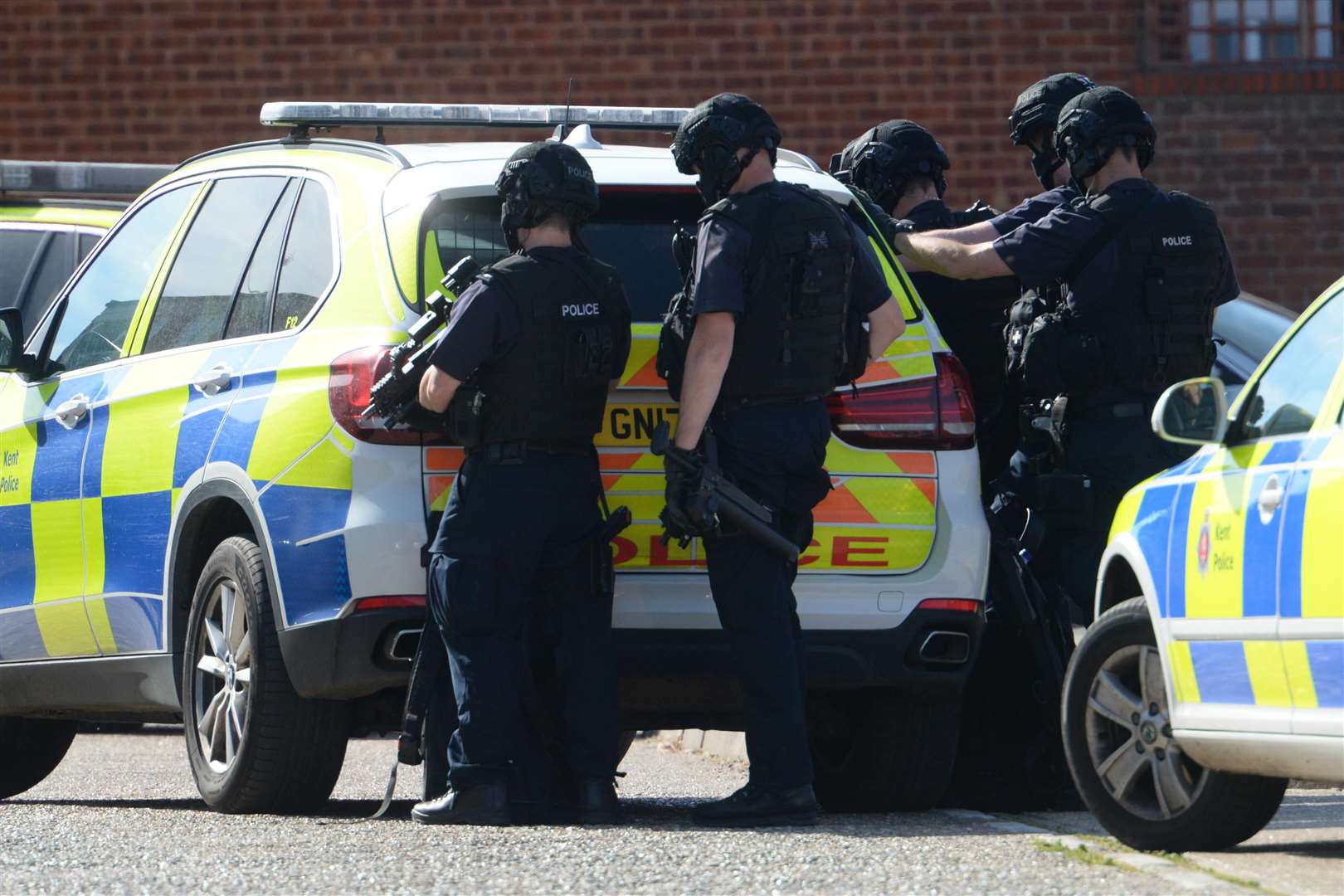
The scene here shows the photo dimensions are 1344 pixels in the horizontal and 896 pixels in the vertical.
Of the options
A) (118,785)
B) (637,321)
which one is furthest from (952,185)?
(637,321)

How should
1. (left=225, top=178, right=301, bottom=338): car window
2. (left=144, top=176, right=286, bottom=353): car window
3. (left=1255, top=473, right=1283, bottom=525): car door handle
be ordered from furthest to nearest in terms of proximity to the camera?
(left=144, top=176, right=286, bottom=353): car window → (left=225, top=178, right=301, bottom=338): car window → (left=1255, top=473, right=1283, bottom=525): car door handle

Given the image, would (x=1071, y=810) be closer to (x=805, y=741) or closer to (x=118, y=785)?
(x=805, y=741)

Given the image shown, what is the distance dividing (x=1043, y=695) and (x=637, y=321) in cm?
153

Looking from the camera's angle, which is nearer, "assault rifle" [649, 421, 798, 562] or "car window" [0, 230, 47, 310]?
"assault rifle" [649, 421, 798, 562]

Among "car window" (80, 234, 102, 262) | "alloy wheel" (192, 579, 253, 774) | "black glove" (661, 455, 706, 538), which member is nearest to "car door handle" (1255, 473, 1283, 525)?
"black glove" (661, 455, 706, 538)

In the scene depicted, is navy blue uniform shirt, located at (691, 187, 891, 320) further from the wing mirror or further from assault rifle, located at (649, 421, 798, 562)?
the wing mirror

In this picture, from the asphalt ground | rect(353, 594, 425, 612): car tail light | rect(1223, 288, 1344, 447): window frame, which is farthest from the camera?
rect(353, 594, 425, 612): car tail light

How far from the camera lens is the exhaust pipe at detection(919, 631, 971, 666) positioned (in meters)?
5.90

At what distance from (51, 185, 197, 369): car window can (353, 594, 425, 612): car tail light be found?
1.59 m

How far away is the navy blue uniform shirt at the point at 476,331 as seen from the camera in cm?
549

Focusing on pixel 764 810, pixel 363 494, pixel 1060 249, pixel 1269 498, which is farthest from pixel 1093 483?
pixel 363 494

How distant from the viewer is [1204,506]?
5.17 metres

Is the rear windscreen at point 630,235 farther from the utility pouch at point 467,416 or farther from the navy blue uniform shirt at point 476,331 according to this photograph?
the utility pouch at point 467,416

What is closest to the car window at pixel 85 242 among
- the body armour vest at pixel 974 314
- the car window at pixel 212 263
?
the car window at pixel 212 263
